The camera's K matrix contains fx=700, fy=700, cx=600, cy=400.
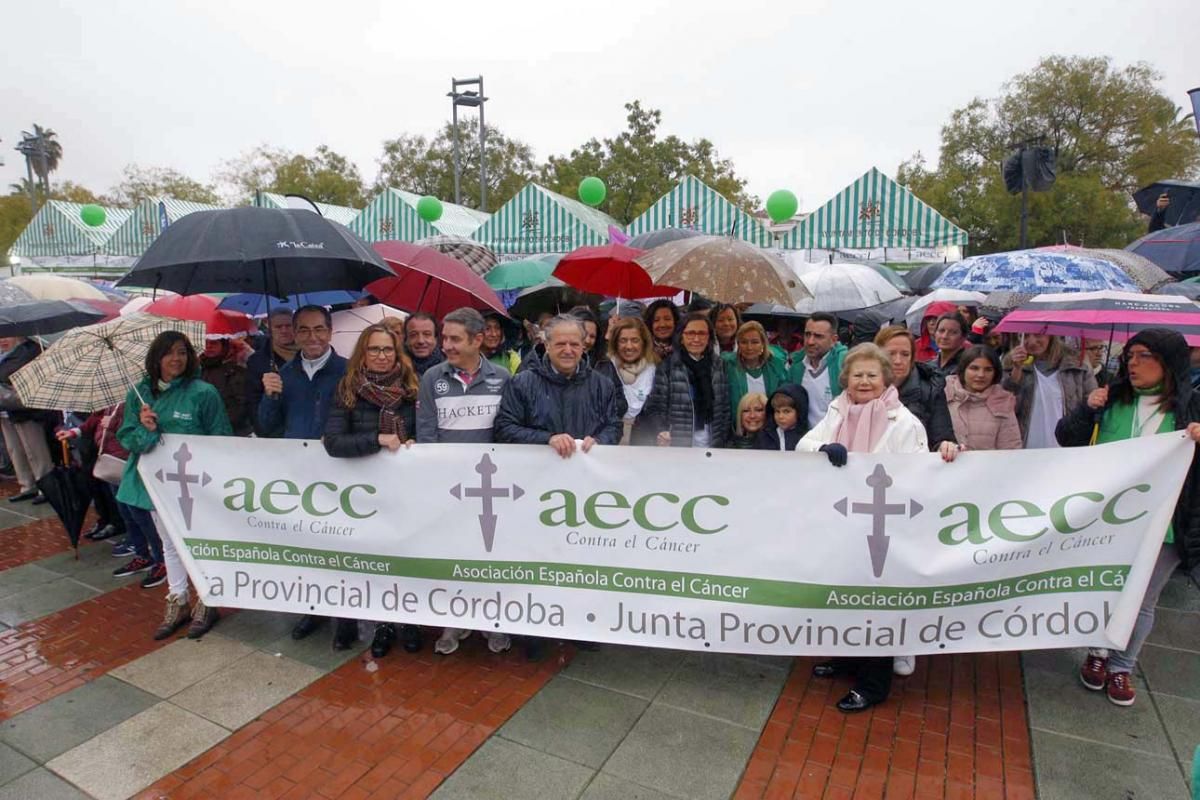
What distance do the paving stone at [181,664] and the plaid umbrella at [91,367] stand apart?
137 cm

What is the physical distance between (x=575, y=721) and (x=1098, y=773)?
212 centimetres

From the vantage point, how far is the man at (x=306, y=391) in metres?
3.95

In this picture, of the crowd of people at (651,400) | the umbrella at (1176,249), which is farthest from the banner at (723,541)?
the umbrella at (1176,249)

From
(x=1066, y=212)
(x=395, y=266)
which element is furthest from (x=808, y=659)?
(x=1066, y=212)

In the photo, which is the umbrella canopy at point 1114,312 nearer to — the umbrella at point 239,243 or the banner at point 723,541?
the banner at point 723,541

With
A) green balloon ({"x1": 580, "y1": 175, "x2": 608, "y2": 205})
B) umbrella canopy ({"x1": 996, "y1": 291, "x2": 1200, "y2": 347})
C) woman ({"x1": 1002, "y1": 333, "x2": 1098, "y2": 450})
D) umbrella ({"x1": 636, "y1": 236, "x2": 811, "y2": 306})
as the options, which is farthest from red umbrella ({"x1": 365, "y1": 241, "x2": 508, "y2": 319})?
green balloon ({"x1": 580, "y1": 175, "x2": 608, "y2": 205})

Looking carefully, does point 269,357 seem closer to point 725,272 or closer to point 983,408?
point 725,272

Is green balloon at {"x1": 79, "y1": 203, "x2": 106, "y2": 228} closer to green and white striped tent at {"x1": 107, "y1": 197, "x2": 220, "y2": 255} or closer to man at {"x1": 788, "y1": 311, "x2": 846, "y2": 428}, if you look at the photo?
green and white striped tent at {"x1": 107, "y1": 197, "x2": 220, "y2": 255}

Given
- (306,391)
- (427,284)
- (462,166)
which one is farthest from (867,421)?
(462,166)

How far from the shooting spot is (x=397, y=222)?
16.0 m

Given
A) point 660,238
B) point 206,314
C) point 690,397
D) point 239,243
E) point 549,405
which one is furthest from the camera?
point 660,238

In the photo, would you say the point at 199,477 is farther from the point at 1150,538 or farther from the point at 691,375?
the point at 1150,538

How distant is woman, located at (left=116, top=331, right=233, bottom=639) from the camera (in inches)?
152

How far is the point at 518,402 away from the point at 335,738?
1.72m
